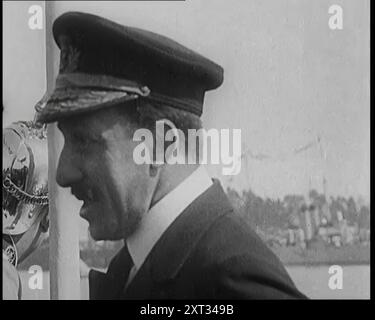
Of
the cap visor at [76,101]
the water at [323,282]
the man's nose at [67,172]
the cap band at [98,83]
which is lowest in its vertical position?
the water at [323,282]

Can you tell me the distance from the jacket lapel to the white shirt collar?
0.02 m

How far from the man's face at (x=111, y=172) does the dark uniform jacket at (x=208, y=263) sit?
0.16 meters

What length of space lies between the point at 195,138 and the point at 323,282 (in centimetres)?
76

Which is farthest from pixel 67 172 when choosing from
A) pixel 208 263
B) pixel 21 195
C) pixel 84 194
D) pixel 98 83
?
pixel 208 263

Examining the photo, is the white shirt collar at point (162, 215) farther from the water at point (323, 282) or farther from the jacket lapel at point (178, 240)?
the water at point (323, 282)

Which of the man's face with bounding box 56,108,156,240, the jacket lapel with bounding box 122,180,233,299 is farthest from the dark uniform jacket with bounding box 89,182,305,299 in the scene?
the man's face with bounding box 56,108,156,240

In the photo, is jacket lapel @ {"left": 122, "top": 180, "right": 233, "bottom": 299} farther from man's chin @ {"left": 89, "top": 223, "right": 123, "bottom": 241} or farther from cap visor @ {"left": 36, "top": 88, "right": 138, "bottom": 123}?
cap visor @ {"left": 36, "top": 88, "right": 138, "bottom": 123}

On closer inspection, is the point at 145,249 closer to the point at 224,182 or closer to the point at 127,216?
the point at 127,216

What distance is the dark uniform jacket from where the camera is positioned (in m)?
2.74

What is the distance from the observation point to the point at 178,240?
9.13 ft

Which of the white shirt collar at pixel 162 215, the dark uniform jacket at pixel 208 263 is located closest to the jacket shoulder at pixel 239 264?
the dark uniform jacket at pixel 208 263

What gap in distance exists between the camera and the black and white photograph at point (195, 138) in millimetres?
2781

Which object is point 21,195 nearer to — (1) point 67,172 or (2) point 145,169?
(1) point 67,172

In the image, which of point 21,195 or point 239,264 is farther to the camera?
point 21,195
